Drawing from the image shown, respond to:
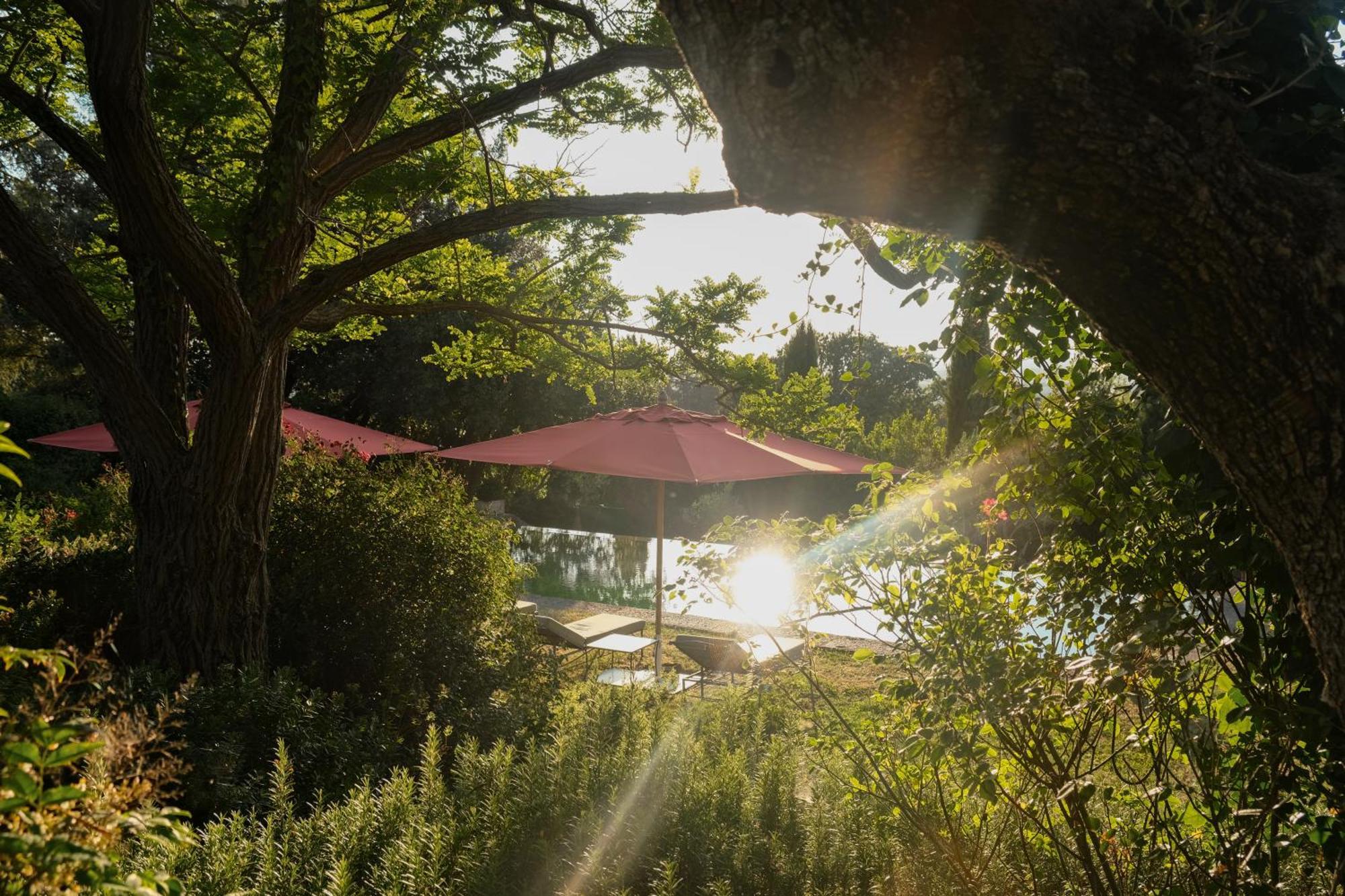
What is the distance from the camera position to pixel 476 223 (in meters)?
5.57

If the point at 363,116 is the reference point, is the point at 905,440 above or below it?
below

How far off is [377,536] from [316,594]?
2.15ft

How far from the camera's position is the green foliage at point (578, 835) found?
2900 mm

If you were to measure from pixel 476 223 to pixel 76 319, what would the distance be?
2.64 meters

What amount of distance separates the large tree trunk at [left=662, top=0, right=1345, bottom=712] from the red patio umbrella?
6034 mm

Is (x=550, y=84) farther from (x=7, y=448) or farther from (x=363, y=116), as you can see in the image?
(x=7, y=448)

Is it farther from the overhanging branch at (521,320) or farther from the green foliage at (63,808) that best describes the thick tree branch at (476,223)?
the green foliage at (63,808)

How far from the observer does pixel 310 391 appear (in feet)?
76.9

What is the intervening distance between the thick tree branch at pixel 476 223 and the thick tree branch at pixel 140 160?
1.47 feet

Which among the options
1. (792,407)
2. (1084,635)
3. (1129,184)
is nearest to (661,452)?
(792,407)

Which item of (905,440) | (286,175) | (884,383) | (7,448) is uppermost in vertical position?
(884,383)

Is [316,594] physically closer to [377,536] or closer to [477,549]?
[377,536]

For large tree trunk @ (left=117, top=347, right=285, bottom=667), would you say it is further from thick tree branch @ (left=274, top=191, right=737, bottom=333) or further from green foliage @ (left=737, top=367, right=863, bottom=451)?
green foliage @ (left=737, top=367, right=863, bottom=451)

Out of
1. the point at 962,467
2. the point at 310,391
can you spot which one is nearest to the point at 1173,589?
the point at 962,467
